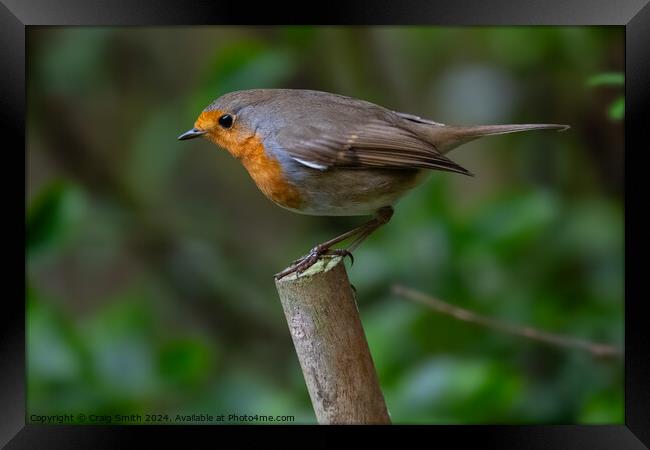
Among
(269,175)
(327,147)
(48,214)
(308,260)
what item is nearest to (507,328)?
(308,260)

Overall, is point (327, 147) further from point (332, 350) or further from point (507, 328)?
point (507, 328)

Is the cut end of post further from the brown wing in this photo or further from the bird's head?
the bird's head

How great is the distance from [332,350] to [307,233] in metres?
2.28

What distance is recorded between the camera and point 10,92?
3004mm

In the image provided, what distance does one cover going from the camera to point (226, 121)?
137 inches

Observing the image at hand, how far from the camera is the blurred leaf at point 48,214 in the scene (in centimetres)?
379

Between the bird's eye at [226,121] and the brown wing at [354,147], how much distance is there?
0.25m

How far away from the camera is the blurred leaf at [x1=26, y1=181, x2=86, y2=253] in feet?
12.4

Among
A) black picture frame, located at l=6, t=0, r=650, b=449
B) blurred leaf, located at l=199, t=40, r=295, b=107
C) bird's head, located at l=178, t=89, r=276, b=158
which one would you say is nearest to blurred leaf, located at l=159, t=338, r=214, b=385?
black picture frame, located at l=6, t=0, r=650, b=449

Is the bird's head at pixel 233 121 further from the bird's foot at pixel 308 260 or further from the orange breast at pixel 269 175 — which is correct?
the bird's foot at pixel 308 260

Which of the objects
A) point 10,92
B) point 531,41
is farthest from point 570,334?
point 10,92

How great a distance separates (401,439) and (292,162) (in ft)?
3.54

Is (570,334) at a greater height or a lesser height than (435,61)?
lesser

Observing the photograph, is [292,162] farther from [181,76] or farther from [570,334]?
[181,76]
